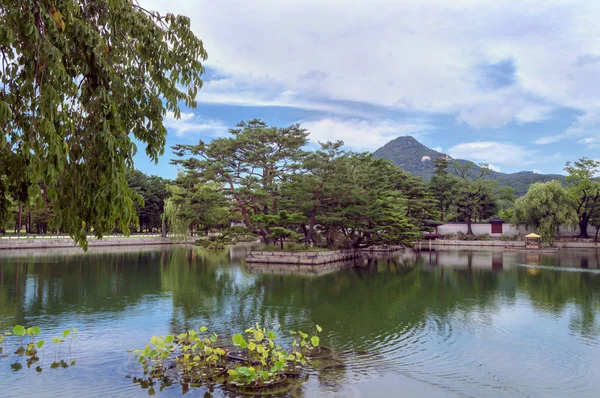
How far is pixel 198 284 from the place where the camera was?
17.7 metres

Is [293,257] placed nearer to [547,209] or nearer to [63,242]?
[63,242]

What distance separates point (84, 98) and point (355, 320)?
9.01m

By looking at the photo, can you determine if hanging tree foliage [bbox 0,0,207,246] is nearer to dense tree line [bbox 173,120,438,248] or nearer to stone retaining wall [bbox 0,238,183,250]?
dense tree line [bbox 173,120,438,248]

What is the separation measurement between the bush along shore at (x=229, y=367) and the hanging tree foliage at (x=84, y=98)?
352cm

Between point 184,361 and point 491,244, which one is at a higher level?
point 184,361

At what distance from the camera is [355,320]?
1133 centimetres

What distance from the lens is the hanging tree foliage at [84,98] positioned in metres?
3.32

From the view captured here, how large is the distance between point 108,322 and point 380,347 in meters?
6.44

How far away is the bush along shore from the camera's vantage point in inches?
254

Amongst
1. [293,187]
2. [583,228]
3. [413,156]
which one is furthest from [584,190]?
[413,156]

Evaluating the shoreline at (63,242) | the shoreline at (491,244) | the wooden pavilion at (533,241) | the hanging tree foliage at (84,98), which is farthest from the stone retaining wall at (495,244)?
the hanging tree foliage at (84,98)

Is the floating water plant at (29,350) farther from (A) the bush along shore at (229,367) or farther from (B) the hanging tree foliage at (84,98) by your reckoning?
(B) the hanging tree foliage at (84,98)

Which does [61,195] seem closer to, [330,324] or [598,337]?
[330,324]

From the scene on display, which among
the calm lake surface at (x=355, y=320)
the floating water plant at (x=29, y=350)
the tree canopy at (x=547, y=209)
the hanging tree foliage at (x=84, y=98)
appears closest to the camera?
the hanging tree foliage at (x=84, y=98)
